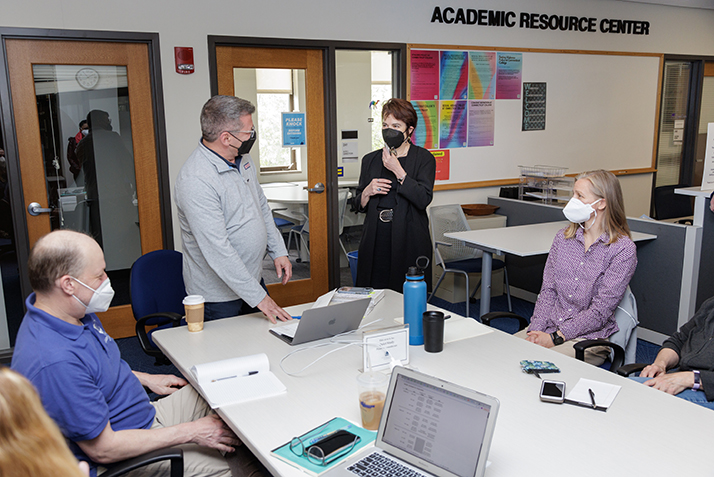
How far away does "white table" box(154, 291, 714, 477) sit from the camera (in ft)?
4.56

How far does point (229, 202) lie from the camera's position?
8.08ft

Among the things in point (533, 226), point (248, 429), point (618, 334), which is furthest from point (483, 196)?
point (248, 429)

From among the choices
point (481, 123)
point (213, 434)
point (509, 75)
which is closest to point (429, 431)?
point (213, 434)

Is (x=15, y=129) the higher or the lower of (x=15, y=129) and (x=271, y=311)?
the higher

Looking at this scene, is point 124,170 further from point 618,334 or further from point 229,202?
point 618,334

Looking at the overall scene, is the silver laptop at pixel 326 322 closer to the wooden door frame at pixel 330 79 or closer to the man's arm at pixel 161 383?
the man's arm at pixel 161 383

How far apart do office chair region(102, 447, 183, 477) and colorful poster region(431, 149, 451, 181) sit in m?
3.92

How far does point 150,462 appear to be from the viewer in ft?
5.14

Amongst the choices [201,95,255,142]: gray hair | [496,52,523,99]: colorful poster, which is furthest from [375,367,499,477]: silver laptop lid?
[496,52,523,99]: colorful poster

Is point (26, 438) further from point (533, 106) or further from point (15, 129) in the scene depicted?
point (533, 106)

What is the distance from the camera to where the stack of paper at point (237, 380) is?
1.76m

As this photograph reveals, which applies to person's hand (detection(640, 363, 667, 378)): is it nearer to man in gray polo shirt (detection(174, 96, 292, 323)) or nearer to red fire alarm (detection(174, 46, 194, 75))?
man in gray polo shirt (detection(174, 96, 292, 323))

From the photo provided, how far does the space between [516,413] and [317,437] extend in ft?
1.81

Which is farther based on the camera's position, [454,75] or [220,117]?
[454,75]
